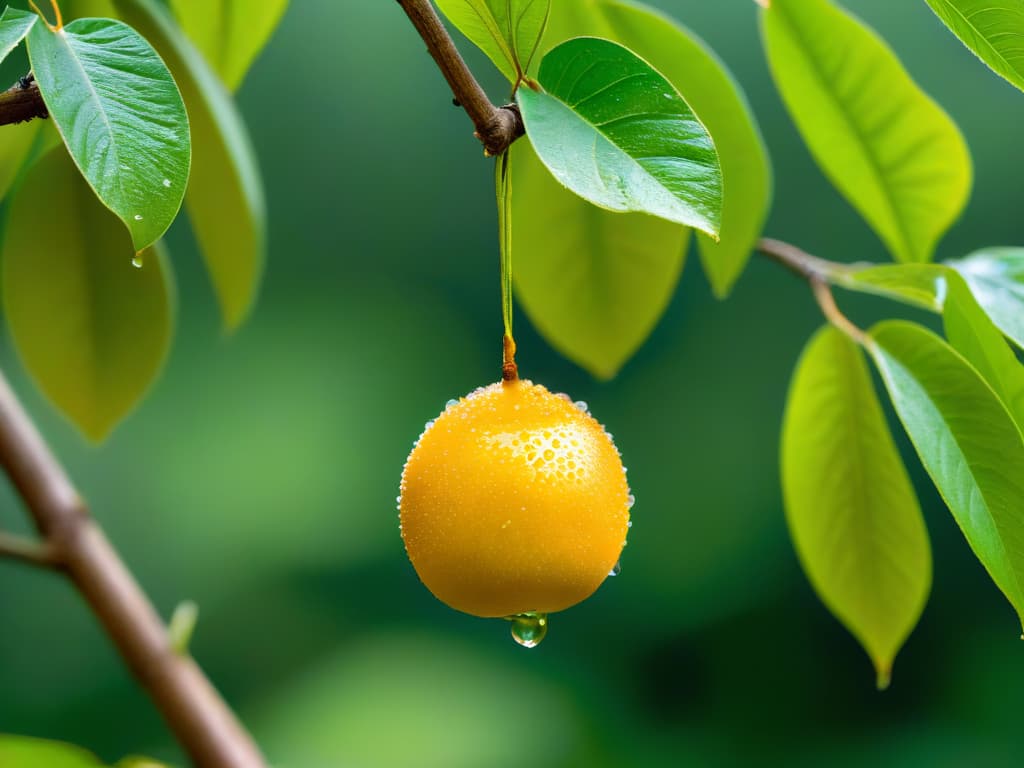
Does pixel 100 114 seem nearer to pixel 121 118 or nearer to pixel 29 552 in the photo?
pixel 121 118

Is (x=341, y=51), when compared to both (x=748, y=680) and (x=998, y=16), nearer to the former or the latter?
(x=748, y=680)

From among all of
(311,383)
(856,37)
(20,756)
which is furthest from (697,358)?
(20,756)

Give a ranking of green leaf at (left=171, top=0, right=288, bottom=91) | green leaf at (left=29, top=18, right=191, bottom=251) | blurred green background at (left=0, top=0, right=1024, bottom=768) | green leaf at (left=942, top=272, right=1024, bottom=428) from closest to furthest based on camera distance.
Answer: green leaf at (left=29, top=18, right=191, bottom=251) → green leaf at (left=942, top=272, right=1024, bottom=428) → green leaf at (left=171, top=0, right=288, bottom=91) → blurred green background at (left=0, top=0, right=1024, bottom=768)

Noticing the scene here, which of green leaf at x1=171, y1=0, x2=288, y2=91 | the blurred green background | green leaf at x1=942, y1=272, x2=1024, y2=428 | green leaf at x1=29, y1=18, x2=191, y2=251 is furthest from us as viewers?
the blurred green background

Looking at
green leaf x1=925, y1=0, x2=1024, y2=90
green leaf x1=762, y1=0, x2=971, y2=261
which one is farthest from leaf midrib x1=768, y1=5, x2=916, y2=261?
green leaf x1=925, y1=0, x2=1024, y2=90

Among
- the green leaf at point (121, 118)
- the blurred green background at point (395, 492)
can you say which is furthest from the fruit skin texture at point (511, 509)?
the blurred green background at point (395, 492)

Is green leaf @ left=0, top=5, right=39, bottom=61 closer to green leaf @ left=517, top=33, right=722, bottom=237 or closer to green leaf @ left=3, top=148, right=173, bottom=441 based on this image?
green leaf @ left=517, top=33, right=722, bottom=237
